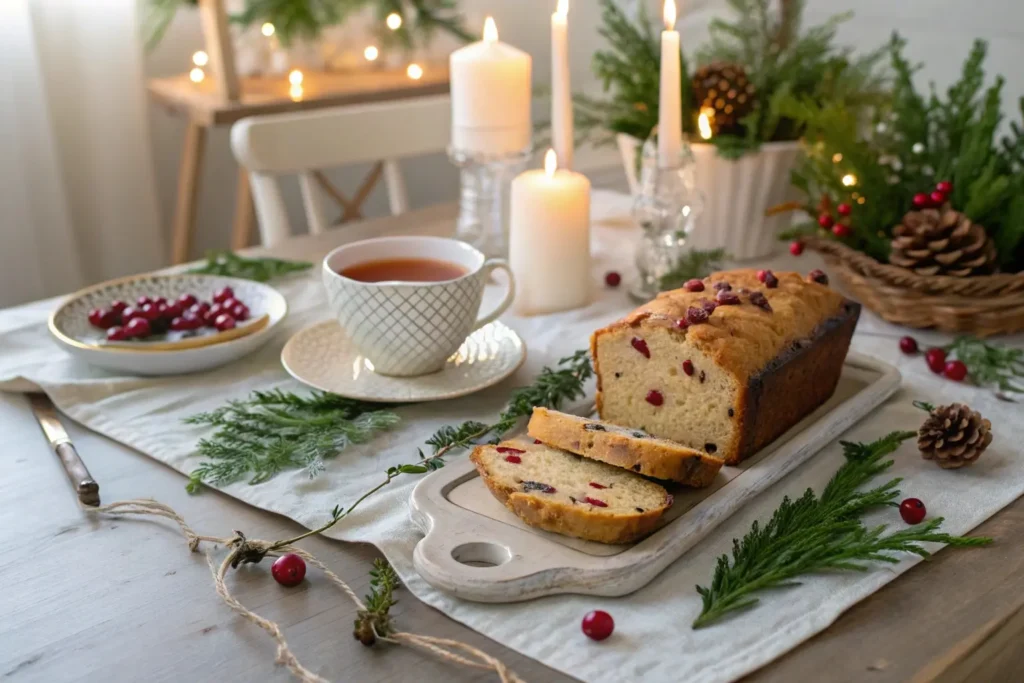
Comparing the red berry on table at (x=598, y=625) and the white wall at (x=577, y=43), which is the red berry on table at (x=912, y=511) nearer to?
the red berry on table at (x=598, y=625)

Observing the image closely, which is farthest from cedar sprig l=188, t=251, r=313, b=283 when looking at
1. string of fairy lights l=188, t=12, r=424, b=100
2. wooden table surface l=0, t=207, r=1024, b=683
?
string of fairy lights l=188, t=12, r=424, b=100

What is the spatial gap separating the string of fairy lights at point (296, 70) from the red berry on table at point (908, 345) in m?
1.94

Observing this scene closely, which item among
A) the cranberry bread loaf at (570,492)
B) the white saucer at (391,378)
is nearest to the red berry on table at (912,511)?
the cranberry bread loaf at (570,492)

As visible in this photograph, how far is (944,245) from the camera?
1.28 meters

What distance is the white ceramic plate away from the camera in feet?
3.92

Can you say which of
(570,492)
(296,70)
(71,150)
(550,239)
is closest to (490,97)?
(550,239)

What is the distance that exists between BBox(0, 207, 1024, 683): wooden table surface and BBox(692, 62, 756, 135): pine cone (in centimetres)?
80

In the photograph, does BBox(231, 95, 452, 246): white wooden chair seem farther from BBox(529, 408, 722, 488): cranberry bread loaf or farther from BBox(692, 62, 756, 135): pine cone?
BBox(529, 408, 722, 488): cranberry bread loaf

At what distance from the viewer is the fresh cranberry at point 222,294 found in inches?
52.9

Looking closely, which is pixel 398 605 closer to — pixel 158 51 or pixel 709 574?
pixel 709 574

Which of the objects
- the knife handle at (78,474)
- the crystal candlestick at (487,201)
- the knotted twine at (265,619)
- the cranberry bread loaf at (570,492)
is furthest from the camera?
the crystal candlestick at (487,201)

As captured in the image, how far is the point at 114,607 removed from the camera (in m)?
0.81

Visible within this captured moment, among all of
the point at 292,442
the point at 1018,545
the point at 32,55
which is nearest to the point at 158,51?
the point at 32,55

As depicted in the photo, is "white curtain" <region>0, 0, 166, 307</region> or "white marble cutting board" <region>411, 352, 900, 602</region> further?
"white curtain" <region>0, 0, 166, 307</region>
